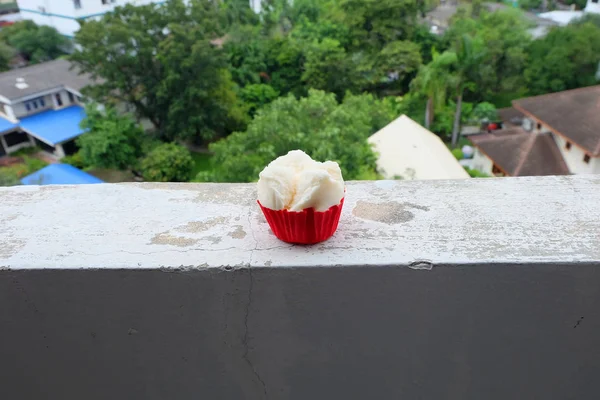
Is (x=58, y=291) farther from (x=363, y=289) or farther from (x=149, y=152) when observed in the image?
(x=149, y=152)

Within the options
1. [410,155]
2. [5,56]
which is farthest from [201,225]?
[5,56]

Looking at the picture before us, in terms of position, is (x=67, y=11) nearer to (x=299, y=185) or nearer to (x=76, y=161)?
(x=76, y=161)

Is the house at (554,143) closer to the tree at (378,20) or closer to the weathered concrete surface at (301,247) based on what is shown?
the tree at (378,20)

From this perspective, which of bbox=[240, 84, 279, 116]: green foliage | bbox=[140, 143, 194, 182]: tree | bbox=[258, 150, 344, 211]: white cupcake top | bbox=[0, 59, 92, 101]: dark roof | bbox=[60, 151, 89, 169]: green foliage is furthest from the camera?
bbox=[240, 84, 279, 116]: green foliage

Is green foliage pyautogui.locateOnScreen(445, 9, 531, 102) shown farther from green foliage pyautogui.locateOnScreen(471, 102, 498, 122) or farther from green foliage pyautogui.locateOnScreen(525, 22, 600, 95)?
green foliage pyautogui.locateOnScreen(471, 102, 498, 122)

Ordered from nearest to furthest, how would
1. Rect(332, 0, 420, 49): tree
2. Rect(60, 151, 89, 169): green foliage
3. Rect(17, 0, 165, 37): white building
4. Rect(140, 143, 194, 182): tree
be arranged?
1. Rect(140, 143, 194, 182): tree
2. Rect(60, 151, 89, 169): green foliage
3. Rect(332, 0, 420, 49): tree
4. Rect(17, 0, 165, 37): white building

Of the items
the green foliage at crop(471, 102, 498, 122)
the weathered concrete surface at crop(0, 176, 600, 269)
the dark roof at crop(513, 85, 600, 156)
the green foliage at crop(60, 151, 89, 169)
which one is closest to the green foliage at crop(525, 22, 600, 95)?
the green foliage at crop(471, 102, 498, 122)
